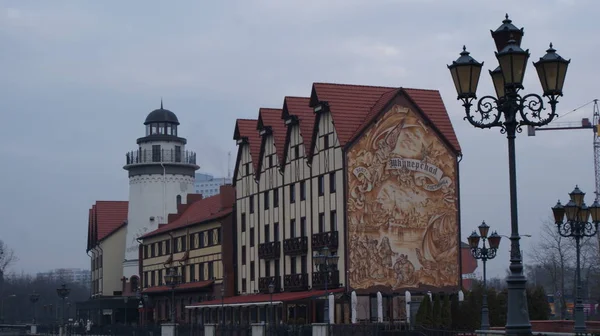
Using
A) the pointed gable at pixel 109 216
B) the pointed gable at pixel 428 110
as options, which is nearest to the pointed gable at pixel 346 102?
the pointed gable at pixel 428 110

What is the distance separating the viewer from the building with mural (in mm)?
55781

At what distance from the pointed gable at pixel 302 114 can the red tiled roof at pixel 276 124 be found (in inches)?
49.7

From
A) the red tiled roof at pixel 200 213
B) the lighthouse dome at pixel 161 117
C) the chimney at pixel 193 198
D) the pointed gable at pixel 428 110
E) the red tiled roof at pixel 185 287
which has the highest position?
the lighthouse dome at pixel 161 117

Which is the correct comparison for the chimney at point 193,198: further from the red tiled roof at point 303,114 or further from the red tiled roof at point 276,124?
the red tiled roof at point 303,114

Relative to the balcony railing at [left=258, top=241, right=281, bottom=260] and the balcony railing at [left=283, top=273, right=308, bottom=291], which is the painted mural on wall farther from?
the balcony railing at [left=258, top=241, right=281, bottom=260]

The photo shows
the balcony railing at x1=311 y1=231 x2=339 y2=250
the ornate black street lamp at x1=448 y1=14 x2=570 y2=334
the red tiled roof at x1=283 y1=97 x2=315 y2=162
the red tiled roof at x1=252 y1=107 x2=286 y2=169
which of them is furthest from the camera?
the red tiled roof at x1=252 y1=107 x2=286 y2=169

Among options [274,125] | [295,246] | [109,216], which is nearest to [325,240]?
[295,246]

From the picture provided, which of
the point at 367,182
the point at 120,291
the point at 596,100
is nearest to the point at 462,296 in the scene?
the point at 367,182

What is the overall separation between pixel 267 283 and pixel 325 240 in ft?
33.4

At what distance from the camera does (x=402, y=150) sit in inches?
2255

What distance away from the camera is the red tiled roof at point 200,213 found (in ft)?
250

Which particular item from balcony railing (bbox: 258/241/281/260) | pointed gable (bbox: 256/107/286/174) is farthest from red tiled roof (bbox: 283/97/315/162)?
balcony railing (bbox: 258/241/281/260)

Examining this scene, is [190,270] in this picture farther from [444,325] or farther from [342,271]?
[444,325]

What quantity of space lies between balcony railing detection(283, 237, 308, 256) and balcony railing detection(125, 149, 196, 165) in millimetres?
31972
